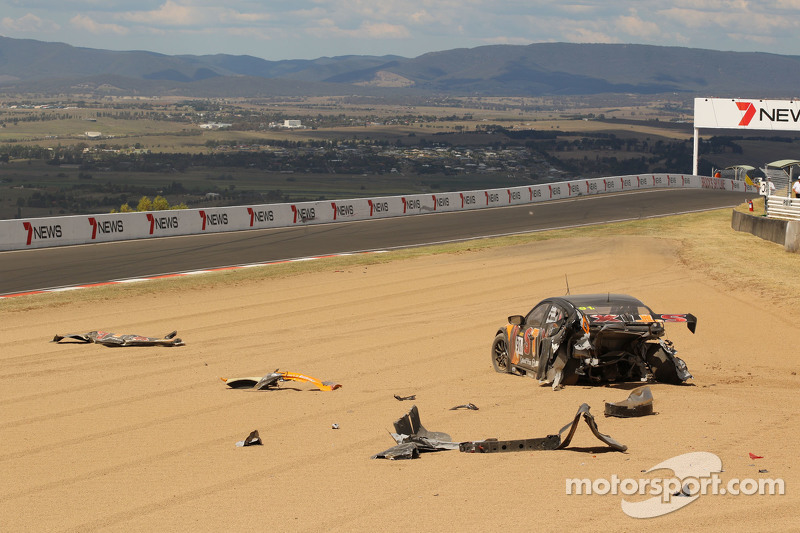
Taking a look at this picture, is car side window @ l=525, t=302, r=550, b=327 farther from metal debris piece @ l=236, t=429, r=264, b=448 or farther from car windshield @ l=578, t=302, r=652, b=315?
metal debris piece @ l=236, t=429, r=264, b=448

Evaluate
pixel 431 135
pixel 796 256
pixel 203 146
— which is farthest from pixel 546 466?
pixel 431 135

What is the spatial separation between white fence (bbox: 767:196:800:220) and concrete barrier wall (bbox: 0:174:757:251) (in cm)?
1638

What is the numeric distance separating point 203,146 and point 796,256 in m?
142

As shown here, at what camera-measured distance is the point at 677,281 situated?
2364 cm

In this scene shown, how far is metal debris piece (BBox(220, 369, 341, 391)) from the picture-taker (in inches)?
522

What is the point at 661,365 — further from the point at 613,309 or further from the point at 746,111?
the point at 746,111

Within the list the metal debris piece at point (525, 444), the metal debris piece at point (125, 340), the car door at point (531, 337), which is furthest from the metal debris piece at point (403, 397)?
the metal debris piece at point (125, 340)

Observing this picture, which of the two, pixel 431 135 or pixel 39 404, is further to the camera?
pixel 431 135

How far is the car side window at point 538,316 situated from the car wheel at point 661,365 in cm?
156

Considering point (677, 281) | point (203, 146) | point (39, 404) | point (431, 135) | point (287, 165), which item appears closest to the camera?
point (39, 404)

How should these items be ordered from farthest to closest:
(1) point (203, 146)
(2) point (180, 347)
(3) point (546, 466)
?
(1) point (203, 146) < (2) point (180, 347) < (3) point (546, 466)

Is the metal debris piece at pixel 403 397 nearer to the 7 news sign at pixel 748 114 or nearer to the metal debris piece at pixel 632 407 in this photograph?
the metal debris piece at pixel 632 407

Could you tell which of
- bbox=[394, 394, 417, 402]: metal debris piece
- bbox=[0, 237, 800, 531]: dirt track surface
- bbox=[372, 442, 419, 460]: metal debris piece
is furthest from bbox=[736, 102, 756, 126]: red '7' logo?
bbox=[372, 442, 419, 460]: metal debris piece

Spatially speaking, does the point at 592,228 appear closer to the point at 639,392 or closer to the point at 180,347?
the point at 180,347
